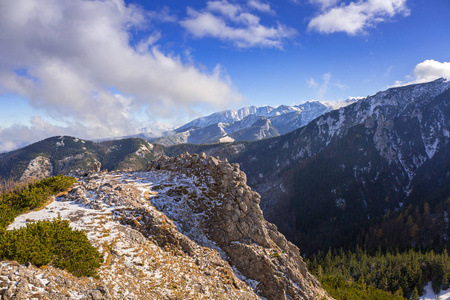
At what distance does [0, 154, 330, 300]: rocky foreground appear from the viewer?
685 inches

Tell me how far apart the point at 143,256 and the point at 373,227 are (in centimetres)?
20897

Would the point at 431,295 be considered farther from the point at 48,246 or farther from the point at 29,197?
the point at 29,197

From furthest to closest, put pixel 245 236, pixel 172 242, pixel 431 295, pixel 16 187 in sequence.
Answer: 1. pixel 431 295
2. pixel 245 236
3. pixel 16 187
4. pixel 172 242

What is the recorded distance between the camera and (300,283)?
3456 centimetres

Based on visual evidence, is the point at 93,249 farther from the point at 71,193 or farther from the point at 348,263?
the point at 348,263

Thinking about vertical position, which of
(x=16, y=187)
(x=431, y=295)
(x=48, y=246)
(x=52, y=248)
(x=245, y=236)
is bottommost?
(x=431, y=295)

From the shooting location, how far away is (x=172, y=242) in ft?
89.4

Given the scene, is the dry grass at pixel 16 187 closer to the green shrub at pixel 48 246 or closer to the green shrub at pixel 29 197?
the green shrub at pixel 29 197

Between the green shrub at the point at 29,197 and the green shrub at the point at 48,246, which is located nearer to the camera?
the green shrub at the point at 48,246

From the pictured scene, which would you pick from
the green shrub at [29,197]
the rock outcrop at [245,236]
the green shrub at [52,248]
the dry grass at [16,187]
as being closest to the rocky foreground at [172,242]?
the rock outcrop at [245,236]

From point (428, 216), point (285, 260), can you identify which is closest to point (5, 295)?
point (285, 260)

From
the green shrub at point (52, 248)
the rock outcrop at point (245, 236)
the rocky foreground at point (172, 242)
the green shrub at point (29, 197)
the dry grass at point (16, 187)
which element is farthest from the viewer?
the rock outcrop at point (245, 236)

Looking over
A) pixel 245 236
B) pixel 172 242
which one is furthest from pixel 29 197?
pixel 245 236

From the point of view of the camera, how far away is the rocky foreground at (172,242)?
17.4 meters
